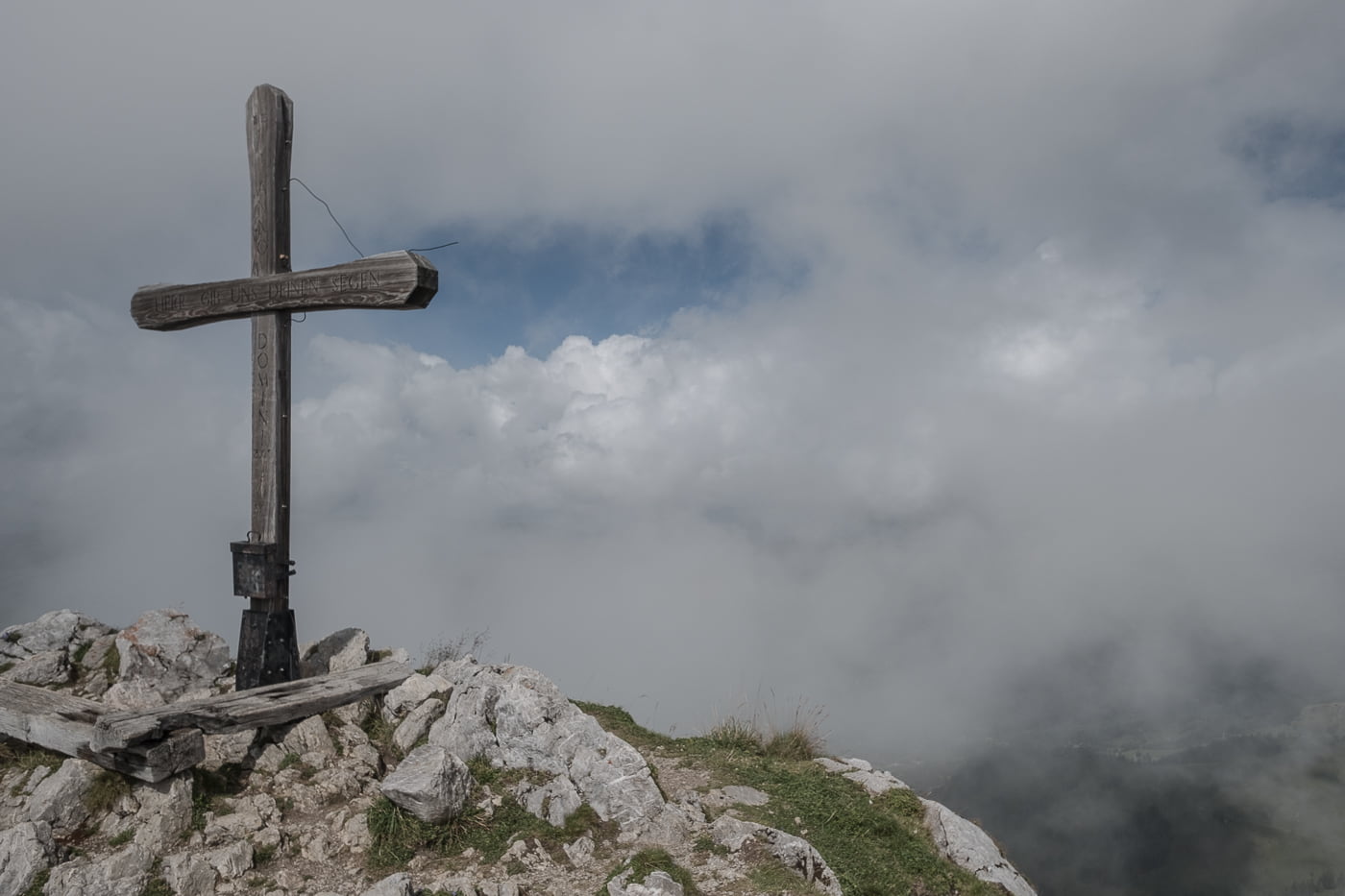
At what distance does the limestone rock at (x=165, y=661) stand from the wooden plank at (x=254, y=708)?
1.54 meters

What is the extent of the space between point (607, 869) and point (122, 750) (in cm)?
481

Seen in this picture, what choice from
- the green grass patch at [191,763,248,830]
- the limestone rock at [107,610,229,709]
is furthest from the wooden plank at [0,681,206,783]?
the limestone rock at [107,610,229,709]

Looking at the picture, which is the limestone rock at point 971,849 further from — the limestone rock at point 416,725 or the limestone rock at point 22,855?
the limestone rock at point 22,855

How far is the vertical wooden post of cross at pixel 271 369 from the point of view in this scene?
9672 mm

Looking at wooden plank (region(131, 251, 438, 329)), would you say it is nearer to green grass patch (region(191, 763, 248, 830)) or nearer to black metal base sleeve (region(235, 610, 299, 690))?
black metal base sleeve (region(235, 610, 299, 690))

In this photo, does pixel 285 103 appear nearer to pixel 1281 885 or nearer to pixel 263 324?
pixel 263 324

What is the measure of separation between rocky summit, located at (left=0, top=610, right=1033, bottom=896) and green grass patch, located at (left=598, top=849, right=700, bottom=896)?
28 mm

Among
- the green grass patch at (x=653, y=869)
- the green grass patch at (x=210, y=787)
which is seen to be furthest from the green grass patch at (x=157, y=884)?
the green grass patch at (x=653, y=869)

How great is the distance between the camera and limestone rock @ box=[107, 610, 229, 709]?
9352mm

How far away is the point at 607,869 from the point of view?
22.5 ft

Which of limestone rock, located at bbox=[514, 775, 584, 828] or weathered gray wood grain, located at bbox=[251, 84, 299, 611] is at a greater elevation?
weathered gray wood grain, located at bbox=[251, 84, 299, 611]

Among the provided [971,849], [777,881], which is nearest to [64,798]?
[777,881]

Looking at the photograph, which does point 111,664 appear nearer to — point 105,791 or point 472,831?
point 105,791

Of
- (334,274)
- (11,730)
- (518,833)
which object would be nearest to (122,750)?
(11,730)
